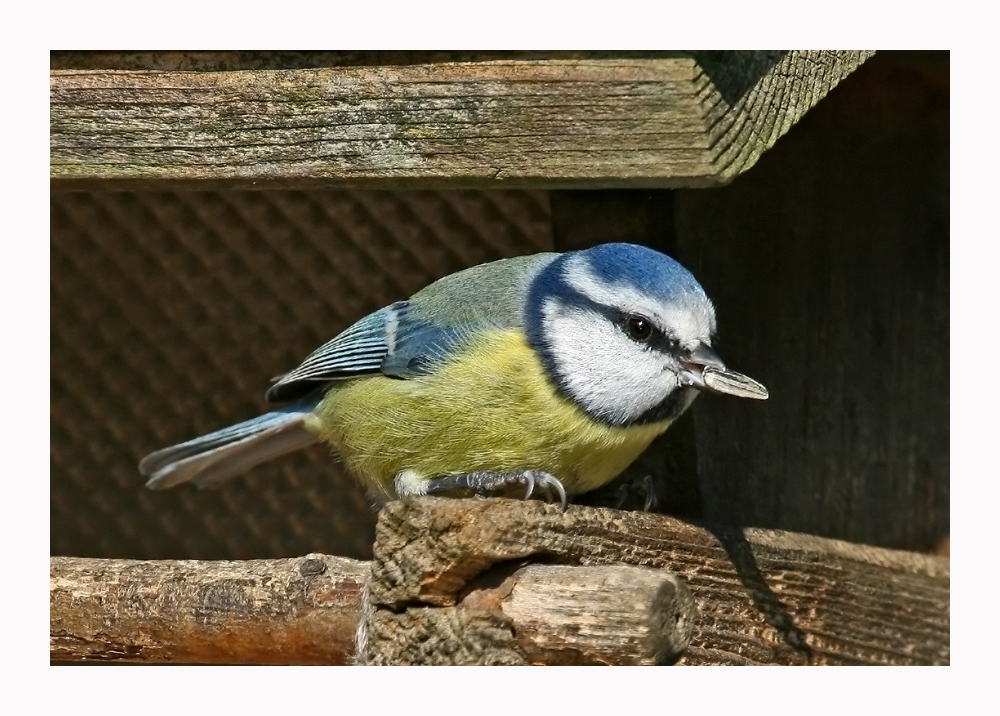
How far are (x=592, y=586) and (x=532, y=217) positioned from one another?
1.02 m

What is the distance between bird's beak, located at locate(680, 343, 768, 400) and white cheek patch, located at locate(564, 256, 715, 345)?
0.03m

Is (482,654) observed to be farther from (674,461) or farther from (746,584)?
(674,461)

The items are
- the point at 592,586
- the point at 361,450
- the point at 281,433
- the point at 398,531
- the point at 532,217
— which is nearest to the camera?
the point at 592,586

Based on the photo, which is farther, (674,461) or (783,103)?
(674,461)

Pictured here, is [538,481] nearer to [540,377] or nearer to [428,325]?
[540,377]

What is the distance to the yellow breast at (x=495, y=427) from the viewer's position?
2291 millimetres

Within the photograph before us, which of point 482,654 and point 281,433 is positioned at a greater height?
point 281,433

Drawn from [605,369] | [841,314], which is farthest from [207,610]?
[841,314]

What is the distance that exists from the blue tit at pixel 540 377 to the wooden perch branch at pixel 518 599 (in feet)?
0.76

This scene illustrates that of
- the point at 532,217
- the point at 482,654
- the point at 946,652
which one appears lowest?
the point at 946,652

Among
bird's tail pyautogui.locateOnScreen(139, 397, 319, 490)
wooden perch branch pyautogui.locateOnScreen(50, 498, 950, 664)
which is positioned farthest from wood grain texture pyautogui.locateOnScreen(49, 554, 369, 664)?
bird's tail pyautogui.locateOnScreen(139, 397, 319, 490)

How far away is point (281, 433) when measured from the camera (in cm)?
285

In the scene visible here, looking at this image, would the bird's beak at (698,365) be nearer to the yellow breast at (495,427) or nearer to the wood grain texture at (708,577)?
the yellow breast at (495,427)

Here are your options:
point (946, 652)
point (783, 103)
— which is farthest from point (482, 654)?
point (946, 652)
